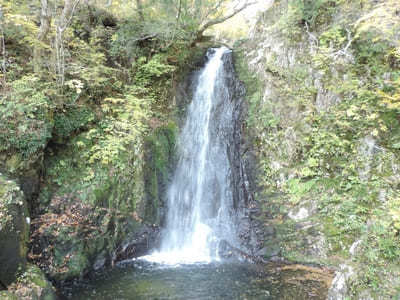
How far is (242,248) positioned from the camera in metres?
7.73

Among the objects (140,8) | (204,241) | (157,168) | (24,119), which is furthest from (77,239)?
(140,8)

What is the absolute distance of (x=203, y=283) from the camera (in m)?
5.88

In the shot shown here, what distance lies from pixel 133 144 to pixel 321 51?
6.89 metres

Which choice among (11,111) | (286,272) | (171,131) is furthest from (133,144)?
(286,272)

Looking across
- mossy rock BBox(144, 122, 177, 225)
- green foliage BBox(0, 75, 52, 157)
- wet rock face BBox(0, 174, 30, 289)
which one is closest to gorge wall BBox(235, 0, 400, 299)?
mossy rock BBox(144, 122, 177, 225)

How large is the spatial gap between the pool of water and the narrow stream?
0.07ft

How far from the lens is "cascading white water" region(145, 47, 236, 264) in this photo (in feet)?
26.4

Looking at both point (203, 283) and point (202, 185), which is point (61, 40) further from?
point (203, 283)

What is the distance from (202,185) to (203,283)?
3.89m

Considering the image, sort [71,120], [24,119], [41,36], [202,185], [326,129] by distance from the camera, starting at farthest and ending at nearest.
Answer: [202,185] < [326,129] < [71,120] < [41,36] < [24,119]

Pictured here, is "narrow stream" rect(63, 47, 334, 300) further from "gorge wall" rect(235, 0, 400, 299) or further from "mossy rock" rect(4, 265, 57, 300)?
"gorge wall" rect(235, 0, 400, 299)

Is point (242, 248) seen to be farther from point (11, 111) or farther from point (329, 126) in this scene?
point (11, 111)

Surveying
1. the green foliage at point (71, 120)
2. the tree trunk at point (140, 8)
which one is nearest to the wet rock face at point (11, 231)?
the green foliage at point (71, 120)

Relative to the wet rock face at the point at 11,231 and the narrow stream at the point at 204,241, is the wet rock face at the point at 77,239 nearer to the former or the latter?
the narrow stream at the point at 204,241
